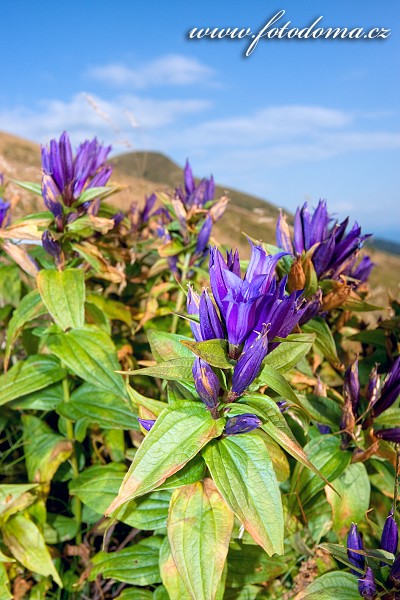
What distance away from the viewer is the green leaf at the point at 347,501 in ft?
4.89

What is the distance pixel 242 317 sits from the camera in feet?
3.44

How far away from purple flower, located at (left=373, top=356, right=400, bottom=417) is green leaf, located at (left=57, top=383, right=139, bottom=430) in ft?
2.33

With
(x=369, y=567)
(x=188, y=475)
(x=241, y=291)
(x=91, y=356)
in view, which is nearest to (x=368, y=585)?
(x=369, y=567)

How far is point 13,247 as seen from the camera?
5.96 ft

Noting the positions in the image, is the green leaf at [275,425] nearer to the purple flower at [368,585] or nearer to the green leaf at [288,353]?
the green leaf at [288,353]

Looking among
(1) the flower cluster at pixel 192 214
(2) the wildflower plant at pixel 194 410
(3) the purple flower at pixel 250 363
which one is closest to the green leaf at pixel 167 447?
(2) the wildflower plant at pixel 194 410

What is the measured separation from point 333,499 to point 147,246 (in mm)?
1236

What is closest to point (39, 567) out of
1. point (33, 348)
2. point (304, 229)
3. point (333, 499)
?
point (33, 348)

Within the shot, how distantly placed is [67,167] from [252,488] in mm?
1109

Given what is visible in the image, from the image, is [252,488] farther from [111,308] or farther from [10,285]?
[10,285]

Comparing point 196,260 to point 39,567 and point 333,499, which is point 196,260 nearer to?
point 333,499

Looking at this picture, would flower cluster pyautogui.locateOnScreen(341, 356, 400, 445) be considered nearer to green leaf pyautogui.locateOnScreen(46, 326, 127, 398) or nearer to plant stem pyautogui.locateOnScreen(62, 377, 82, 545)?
green leaf pyautogui.locateOnScreen(46, 326, 127, 398)

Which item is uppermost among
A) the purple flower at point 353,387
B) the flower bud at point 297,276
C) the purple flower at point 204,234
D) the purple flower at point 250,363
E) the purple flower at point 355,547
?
the purple flower at point 204,234

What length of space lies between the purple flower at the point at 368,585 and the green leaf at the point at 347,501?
10.6 inches
